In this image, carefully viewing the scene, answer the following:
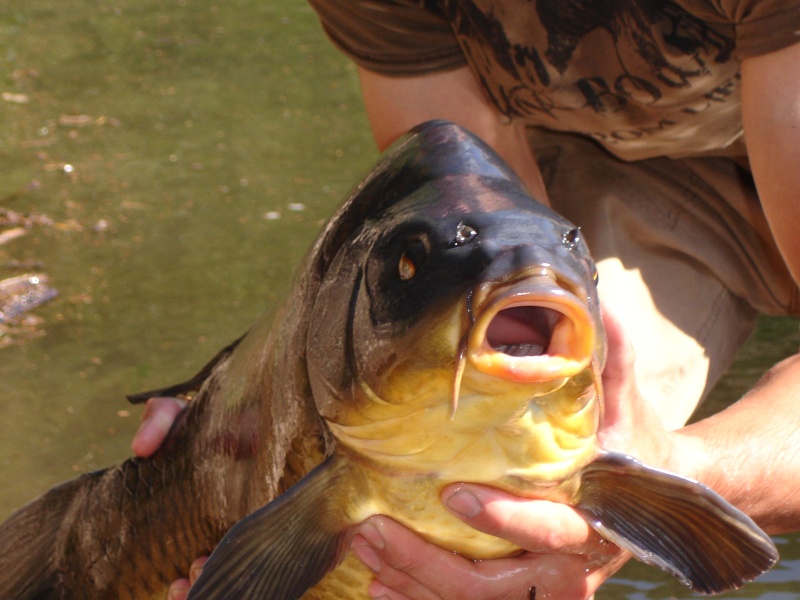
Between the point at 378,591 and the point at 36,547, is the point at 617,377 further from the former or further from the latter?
the point at 36,547

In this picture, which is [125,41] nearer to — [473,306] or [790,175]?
[790,175]

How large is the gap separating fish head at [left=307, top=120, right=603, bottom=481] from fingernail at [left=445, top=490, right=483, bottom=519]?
4 cm

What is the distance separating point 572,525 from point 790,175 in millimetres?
721

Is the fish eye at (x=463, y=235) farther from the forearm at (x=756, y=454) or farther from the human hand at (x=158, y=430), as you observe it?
the human hand at (x=158, y=430)

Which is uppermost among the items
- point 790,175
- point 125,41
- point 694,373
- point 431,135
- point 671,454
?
point 431,135

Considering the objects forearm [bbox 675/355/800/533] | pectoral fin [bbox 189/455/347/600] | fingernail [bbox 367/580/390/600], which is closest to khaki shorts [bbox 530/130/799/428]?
forearm [bbox 675/355/800/533]

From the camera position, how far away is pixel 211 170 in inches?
170

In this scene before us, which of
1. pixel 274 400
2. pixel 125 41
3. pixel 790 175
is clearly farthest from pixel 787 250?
pixel 125 41

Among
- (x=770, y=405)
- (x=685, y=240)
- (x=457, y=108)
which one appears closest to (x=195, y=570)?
(x=770, y=405)

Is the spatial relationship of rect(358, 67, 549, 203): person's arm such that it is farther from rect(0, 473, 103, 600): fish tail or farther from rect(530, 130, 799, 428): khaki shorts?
rect(0, 473, 103, 600): fish tail

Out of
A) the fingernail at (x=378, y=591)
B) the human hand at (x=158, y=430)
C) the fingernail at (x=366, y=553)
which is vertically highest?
the fingernail at (x=366, y=553)

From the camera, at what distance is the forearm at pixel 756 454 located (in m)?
1.69

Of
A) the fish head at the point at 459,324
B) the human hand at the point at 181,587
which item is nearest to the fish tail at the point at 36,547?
the human hand at the point at 181,587

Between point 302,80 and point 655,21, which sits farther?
point 302,80
